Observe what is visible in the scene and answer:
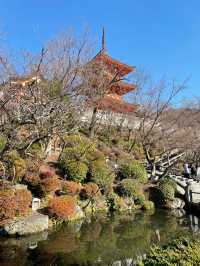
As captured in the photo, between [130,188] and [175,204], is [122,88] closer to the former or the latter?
[130,188]

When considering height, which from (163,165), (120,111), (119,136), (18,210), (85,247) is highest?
(120,111)

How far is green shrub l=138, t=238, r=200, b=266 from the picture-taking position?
4.41 meters

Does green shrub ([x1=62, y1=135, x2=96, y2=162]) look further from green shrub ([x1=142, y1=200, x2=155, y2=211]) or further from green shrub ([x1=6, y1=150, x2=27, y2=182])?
green shrub ([x1=142, y1=200, x2=155, y2=211])

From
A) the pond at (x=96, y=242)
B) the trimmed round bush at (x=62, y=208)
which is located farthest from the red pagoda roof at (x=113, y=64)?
the pond at (x=96, y=242)

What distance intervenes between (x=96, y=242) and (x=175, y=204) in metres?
8.84

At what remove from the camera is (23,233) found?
10047 mm

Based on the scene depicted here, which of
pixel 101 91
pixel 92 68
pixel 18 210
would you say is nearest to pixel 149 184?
pixel 101 91

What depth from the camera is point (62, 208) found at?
39.7ft

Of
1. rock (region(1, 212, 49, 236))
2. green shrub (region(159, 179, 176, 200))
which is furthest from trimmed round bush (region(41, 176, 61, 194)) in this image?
green shrub (region(159, 179, 176, 200))

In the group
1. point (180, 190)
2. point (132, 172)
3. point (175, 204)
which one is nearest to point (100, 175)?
point (132, 172)

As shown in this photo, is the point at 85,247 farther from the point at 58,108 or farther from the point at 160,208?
the point at 160,208

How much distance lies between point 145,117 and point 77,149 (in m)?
8.72

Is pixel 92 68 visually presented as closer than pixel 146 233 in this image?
No

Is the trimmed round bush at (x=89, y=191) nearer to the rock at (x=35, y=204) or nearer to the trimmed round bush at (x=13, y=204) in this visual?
the rock at (x=35, y=204)
